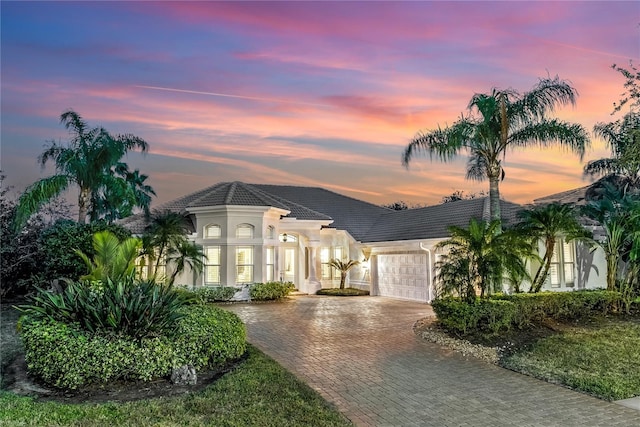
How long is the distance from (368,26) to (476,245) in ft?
21.7

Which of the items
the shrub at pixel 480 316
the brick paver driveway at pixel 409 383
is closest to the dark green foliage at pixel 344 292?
the brick paver driveway at pixel 409 383

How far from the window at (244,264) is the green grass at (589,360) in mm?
13454

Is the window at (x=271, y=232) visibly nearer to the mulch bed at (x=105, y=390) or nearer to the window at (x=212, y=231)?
the window at (x=212, y=231)

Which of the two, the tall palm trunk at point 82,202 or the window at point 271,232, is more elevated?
the tall palm trunk at point 82,202

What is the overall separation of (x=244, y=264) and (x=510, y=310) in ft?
41.9

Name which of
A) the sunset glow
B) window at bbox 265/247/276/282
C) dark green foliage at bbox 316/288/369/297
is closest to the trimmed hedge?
the sunset glow

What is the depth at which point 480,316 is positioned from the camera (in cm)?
1102

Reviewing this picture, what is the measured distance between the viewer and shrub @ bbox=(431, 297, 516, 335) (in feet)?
36.1

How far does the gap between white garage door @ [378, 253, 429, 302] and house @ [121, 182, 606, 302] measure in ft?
0.15

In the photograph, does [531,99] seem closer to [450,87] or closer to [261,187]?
[450,87]

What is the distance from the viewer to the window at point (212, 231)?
68.4 ft

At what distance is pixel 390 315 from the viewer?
15367 millimetres

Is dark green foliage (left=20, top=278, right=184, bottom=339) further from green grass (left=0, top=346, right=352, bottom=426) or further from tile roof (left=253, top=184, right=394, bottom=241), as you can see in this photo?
tile roof (left=253, top=184, right=394, bottom=241)

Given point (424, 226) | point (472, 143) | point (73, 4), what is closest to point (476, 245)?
point (472, 143)
